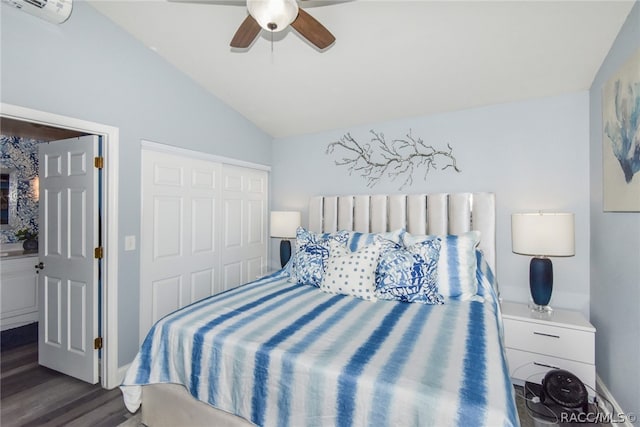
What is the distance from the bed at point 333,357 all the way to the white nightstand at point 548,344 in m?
0.40

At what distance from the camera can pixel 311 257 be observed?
2.66 m

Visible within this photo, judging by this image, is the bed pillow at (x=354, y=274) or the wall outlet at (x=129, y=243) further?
the wall outlet at (x=129, y=243)

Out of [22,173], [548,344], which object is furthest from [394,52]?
[22,173]

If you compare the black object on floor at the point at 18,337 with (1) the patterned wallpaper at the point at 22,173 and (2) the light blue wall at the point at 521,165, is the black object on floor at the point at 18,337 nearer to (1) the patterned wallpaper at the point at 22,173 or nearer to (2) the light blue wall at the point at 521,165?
(1) the patterned wallpaper at the point at 22,173

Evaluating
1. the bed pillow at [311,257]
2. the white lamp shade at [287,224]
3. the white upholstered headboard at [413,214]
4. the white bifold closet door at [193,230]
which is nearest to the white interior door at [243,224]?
the white bifold closet door at [193,230]

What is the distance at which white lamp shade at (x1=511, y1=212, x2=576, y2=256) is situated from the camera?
2.31m

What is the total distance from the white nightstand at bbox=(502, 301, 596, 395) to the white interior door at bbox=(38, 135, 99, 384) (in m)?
3.27

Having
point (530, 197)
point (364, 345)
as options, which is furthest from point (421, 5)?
point (364, 345)

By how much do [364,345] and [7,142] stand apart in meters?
4.99

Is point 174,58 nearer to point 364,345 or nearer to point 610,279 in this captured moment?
point 364,345

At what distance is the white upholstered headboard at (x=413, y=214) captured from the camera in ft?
9.15

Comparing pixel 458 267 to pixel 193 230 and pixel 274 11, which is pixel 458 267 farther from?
pixel 193 230

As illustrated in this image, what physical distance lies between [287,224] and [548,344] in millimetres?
2632

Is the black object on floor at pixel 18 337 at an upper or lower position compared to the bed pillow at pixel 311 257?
lower
